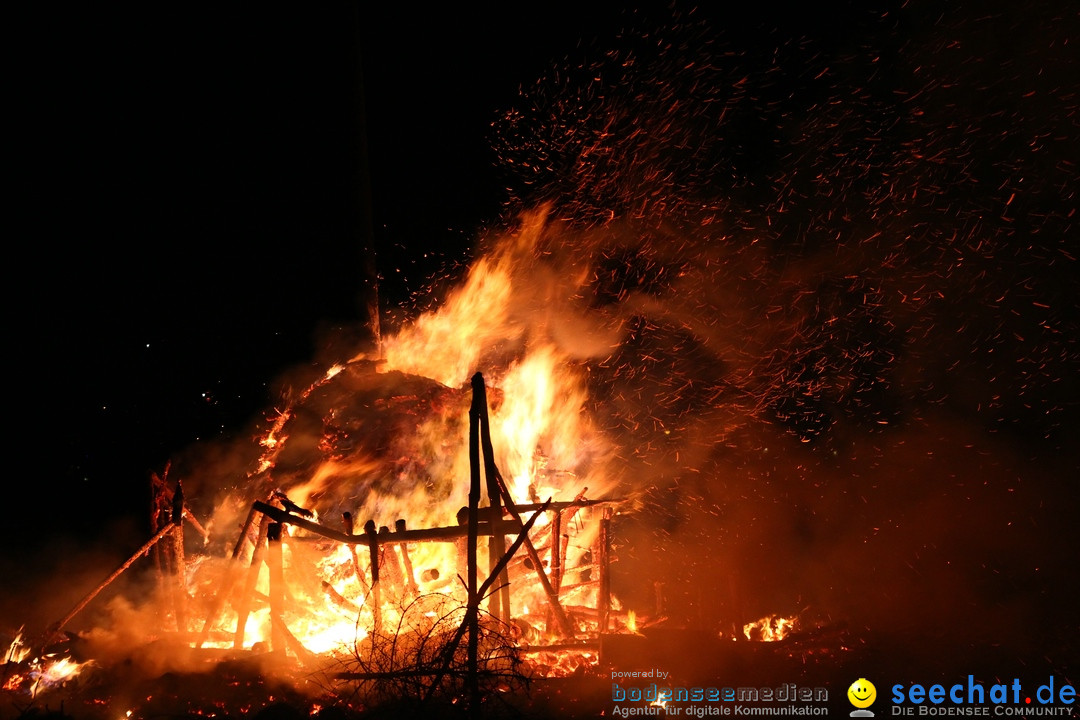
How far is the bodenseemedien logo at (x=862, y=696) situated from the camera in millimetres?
5672

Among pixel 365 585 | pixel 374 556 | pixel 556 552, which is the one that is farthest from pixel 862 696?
pixel 365 585

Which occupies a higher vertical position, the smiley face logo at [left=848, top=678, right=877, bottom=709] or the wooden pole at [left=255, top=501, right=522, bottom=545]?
the wooden pole at [left=255, top=501, right=522, bottom=545]

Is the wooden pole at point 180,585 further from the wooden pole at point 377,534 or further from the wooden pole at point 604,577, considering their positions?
the wooden pole at point 604,577

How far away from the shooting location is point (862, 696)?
579 cm

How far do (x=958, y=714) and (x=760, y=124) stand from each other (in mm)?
10349

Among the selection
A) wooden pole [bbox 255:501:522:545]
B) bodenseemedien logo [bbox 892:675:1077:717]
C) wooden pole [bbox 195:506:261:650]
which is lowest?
bodenseemedien logo [bbox 892:675:1077:717]

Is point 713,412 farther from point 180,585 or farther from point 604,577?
point 180,585

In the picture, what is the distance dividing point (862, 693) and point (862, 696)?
→ 0.10ft

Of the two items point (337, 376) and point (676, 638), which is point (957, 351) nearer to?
point (676, 638)

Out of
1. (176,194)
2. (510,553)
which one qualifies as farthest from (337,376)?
(176,194)

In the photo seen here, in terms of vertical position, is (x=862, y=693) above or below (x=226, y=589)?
below

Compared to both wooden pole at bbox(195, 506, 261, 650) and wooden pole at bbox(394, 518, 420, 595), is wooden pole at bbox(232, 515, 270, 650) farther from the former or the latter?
wooden pole at bbox(394, 518, 420, 595)

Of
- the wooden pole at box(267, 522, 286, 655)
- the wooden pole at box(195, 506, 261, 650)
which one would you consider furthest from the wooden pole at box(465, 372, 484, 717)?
the wooden pole at box(195, 506, 261, 650)

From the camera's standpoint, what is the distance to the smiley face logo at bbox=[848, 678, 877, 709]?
5.74 metres
